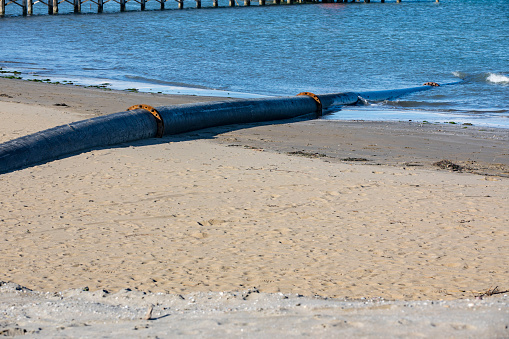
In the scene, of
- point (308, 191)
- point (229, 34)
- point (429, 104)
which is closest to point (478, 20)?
point (229, 34)

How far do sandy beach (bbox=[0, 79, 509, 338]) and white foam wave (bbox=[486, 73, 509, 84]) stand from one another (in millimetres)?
12166

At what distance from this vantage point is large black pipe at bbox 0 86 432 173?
22.6ft

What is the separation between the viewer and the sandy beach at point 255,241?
317 centimetres

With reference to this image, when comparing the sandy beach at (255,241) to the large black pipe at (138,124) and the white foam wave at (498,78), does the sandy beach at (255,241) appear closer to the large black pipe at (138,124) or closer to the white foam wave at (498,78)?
the large black pipe at (138,124)

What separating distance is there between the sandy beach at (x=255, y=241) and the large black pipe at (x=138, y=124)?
22 cm

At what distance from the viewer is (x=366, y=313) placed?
3.15 metres

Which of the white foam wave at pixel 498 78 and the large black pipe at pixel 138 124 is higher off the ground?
the white foam wave at pixel 498 78

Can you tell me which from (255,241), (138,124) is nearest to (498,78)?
(138,124)

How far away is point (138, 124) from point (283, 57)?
1716 cm

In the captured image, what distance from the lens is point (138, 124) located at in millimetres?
8562

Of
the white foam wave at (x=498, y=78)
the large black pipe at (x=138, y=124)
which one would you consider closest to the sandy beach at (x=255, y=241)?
the large black pipe at (x=138, y=124)

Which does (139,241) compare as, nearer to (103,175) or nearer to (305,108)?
(103,175)

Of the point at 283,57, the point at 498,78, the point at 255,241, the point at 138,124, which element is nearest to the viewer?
the point at 255,241

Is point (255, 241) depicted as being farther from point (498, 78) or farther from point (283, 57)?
point (283, 57)
